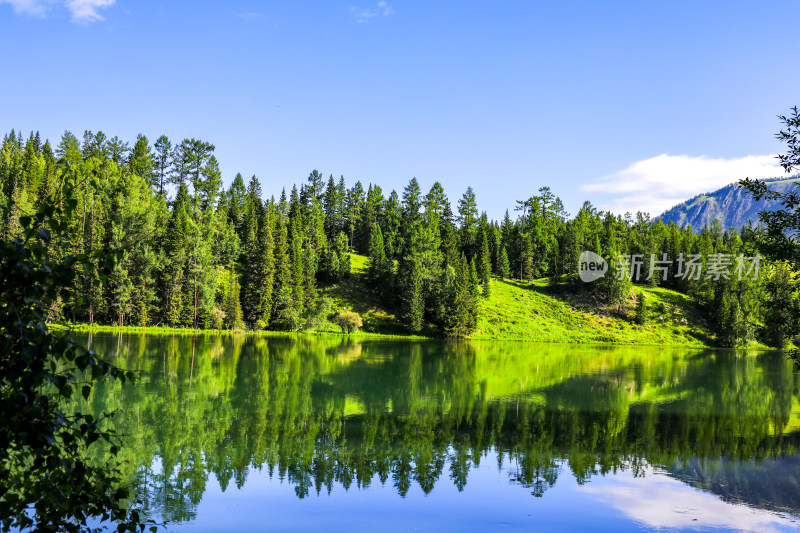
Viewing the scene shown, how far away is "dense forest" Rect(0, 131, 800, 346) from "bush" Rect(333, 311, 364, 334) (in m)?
2.98

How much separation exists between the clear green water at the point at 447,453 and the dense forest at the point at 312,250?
32.5m

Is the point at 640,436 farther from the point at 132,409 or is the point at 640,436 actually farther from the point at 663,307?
the point at 663,307

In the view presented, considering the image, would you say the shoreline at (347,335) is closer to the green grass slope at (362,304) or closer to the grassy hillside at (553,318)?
the grassy hillside at (553,318)

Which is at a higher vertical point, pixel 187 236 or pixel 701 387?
pixel 187 236

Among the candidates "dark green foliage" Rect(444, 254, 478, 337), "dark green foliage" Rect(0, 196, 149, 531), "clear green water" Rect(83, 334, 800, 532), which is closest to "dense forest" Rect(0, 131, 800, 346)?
"dark green foliage" Rect(444, 254, 478, 337)

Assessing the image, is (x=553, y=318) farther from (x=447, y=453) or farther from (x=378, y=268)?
(x=447, y=453)

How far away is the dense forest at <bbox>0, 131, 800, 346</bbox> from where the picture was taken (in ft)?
251

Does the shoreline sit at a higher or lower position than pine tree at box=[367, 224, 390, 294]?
lower

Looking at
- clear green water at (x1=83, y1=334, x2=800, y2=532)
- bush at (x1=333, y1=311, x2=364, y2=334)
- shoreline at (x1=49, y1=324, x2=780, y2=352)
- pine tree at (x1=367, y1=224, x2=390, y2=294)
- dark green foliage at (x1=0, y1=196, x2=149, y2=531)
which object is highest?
pine tree at (x1=367, y1=224, x2=390, y2=294)

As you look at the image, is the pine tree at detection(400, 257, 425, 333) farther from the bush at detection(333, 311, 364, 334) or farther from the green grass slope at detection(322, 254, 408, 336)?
the bush at detection(333, 311, 364, 334)

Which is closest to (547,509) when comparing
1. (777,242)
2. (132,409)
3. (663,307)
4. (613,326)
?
(777,242)

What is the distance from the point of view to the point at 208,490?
13.7 meters

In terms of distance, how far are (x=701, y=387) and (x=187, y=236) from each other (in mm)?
67264

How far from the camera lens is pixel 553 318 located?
317 feet
